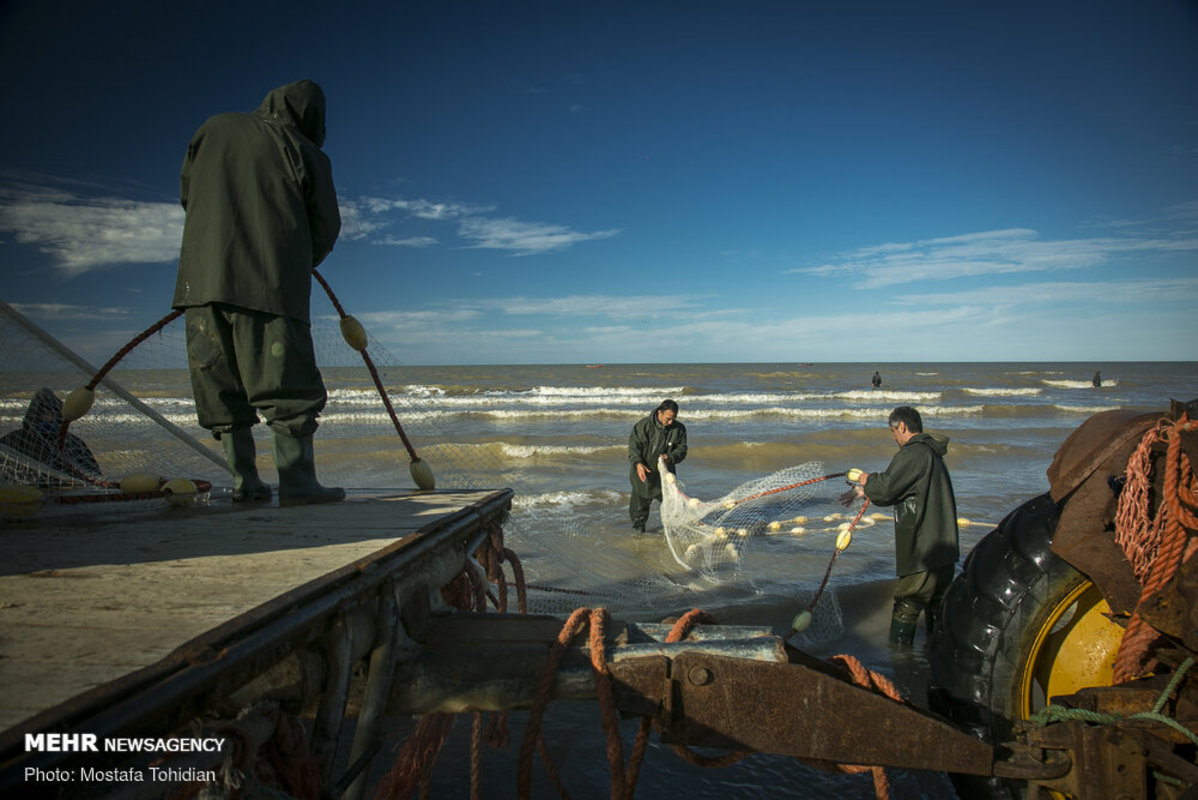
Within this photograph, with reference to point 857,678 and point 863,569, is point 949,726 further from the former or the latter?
point 863,569

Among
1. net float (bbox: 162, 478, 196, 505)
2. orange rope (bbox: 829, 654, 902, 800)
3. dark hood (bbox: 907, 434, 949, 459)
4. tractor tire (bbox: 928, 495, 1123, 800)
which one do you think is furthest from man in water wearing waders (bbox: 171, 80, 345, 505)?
dark hood (bbox: 907, 434, 949, 459)

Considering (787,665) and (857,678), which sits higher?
(787,665)

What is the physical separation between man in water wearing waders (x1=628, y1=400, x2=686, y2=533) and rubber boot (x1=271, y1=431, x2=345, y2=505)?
4.93 meters

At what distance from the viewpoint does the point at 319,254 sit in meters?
3.34

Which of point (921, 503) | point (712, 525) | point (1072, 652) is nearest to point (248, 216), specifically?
point (1072, 652)

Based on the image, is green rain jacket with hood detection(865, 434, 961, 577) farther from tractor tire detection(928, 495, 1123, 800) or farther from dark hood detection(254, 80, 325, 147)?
dark hood detection(254, 80, 325, 147)

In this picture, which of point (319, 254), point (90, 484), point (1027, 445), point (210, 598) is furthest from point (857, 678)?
point (1027, 445)

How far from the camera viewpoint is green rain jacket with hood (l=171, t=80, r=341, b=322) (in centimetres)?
279

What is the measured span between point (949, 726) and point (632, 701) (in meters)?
0.84

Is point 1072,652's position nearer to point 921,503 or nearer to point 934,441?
point 921,503

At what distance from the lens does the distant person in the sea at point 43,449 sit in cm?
343

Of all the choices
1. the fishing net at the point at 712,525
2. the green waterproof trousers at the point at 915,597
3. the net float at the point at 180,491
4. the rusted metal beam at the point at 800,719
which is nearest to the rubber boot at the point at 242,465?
the net float at the point at 180,491

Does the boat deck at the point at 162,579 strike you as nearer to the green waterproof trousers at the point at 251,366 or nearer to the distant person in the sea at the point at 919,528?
the green waterproof trousers at the point at 251,366

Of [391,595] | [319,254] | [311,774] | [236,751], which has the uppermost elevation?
[319,254]
